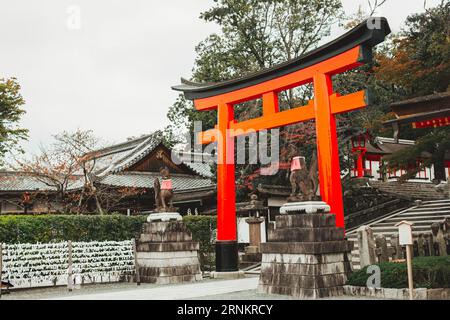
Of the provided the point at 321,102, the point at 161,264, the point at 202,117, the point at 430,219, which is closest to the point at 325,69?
the point at 321,102

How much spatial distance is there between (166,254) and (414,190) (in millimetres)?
20374

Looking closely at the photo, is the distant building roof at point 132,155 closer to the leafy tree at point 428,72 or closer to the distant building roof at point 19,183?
the distant building roof at point 19,183

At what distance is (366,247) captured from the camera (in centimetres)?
957

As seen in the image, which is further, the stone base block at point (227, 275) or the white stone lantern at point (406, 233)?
the stone base block at point (227, 275)

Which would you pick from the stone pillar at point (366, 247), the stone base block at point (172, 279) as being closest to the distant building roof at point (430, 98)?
the stone pillar at point (366, 247)

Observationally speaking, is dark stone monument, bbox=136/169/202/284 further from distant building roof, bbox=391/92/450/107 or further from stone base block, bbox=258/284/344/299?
distant building roof, bbox=391/92/450/107

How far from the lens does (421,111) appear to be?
383 inches

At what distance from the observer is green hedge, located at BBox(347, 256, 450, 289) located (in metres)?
8.27

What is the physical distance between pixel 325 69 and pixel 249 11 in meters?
13.0

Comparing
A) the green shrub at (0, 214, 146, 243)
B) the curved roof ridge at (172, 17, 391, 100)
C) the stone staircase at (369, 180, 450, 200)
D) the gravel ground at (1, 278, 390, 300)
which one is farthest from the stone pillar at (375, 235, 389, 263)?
the stone staircase at (369, 180, 450, 200)

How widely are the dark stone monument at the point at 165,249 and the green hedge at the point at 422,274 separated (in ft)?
19.4

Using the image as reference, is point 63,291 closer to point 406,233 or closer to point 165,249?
point 165,249

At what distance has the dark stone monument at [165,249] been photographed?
1260cm

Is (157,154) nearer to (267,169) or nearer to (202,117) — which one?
(202,117)
